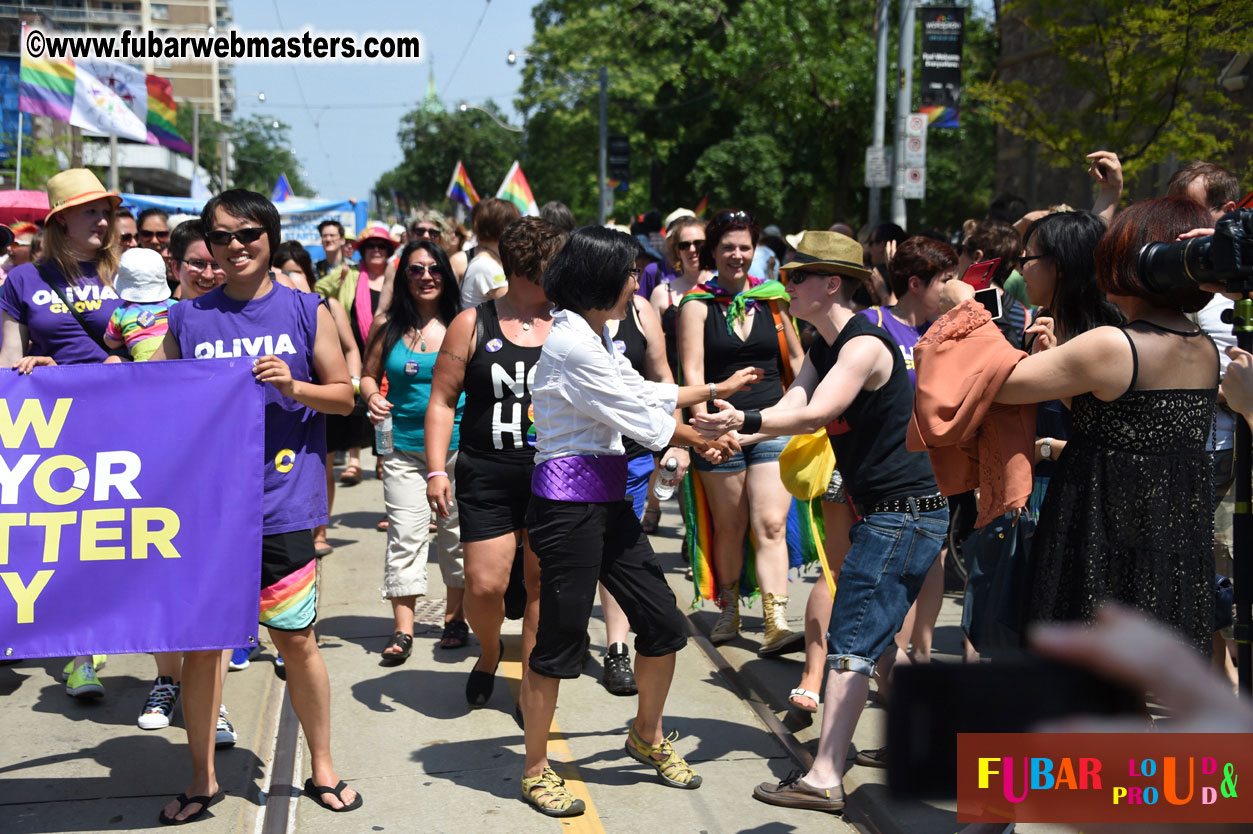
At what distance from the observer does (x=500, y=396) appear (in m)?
5.14

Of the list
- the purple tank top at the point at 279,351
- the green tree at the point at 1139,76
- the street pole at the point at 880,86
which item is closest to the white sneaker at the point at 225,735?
the purple tank top at the point at 279,351

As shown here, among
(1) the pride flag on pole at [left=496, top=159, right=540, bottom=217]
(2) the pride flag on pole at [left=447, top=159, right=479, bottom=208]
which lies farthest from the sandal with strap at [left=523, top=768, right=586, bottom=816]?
(2) the pride flag on pole at [left=447, top=159, right=479, bottom=208]

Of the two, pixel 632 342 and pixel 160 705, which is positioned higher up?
pixel 632 342

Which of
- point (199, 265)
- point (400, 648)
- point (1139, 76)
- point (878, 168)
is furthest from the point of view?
point (878, 168)

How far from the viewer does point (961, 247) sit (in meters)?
7.34

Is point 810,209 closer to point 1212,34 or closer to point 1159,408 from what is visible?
point 1212,34

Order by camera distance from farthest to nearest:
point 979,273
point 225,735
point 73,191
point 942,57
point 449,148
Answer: point 449,148 < point 942,57 < point 73,191 < point 225,735 < point 979,273

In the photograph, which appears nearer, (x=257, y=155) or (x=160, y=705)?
(x=160, y=705)

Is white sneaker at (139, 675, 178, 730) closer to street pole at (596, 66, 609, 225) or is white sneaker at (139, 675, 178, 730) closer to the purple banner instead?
the purple banner

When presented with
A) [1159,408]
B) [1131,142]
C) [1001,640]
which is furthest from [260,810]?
[1131,142]

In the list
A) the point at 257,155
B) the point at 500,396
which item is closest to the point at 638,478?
the point at 500,396

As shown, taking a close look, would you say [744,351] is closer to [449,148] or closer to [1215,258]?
[1215,258]

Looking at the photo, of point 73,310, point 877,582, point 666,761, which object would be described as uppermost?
point 73,310

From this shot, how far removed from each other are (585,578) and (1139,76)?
931 cm
